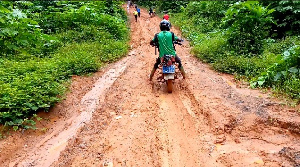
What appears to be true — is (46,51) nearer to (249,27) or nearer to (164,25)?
(164,25)

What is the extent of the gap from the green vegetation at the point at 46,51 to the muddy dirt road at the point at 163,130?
0.47m

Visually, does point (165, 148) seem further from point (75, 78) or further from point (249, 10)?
point (249, 10)

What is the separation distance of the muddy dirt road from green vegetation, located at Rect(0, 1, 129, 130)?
1.55 feet

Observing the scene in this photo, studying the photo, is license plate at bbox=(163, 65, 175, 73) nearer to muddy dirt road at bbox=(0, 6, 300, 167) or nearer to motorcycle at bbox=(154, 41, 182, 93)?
motorcycle at bbox=(154, 41, 182, 93)

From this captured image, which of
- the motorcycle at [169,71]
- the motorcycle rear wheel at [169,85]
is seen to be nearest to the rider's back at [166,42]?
the motorcycle at [169,71]

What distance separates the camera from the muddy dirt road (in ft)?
13.6

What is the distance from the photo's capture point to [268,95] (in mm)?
6188

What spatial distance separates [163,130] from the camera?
4918 mm

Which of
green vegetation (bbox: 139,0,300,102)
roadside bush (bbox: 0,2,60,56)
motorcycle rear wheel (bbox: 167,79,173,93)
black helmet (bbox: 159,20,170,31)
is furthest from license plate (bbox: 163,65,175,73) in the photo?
roadside bush (bbox: 0,2,60,56)

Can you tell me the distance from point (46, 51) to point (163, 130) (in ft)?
22.1

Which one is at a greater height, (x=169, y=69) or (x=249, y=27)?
(x=249, y=27)

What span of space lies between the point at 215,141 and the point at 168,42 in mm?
3266

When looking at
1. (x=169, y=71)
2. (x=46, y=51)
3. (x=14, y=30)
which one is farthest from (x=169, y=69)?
(x=46, y=51)

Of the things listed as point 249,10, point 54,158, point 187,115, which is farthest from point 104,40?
point 54,158
